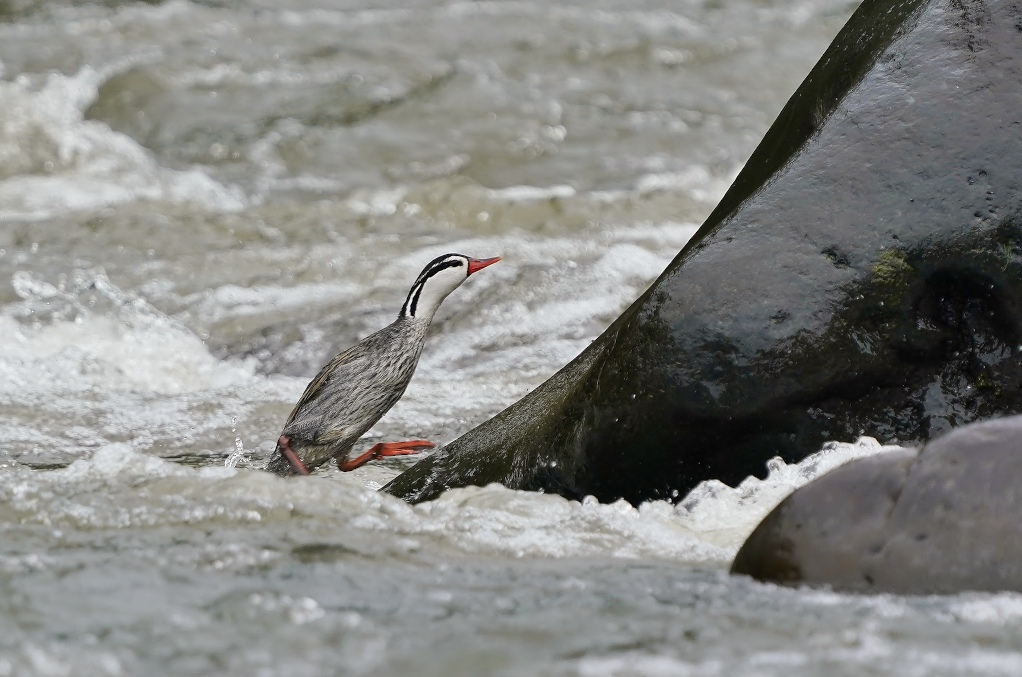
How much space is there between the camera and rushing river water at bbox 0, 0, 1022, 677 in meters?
3.38

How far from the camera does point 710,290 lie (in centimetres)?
496

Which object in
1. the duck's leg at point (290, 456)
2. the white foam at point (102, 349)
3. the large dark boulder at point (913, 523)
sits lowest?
the white foam at point (102, 349)

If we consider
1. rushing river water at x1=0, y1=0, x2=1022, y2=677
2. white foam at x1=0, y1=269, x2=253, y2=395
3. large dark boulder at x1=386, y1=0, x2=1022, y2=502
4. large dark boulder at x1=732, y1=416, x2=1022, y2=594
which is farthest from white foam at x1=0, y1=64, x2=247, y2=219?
large dark boulder at x1=732, y1=416, x2=1022, y2=594

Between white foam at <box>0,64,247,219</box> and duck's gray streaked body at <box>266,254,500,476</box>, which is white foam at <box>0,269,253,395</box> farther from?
white foam at <box>0,64,247,219</box>

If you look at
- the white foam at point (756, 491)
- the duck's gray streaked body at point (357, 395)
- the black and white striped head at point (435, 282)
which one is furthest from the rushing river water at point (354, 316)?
the black and white striped head at point (435, 282)

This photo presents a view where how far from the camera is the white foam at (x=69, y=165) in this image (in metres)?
12.3

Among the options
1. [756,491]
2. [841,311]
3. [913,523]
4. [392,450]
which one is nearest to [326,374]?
[392,450]

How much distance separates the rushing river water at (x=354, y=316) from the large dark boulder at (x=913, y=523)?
0.08m

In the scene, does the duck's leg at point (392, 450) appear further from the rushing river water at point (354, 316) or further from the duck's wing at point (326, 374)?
the duck's wing at point (326, 374)

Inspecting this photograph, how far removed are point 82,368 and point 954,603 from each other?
623 centimetres

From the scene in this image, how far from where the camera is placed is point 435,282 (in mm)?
7797

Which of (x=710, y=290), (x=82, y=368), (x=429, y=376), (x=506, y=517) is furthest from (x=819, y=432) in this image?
(x=82, y=368)

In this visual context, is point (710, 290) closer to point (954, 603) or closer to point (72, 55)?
point (954, 603)

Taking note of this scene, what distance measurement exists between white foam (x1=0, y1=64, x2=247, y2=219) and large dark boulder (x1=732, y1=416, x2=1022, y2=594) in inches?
372
